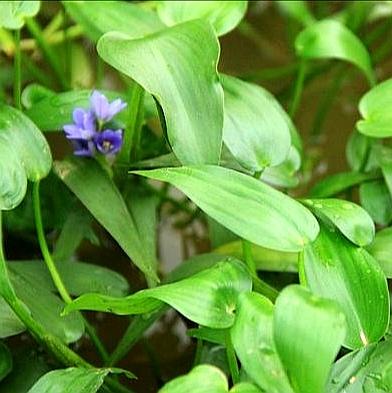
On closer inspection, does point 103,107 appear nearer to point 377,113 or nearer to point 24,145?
point 24,145

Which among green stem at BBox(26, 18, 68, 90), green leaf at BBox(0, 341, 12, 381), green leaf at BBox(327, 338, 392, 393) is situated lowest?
green leaf at BBox(0, 341, 12, 381)

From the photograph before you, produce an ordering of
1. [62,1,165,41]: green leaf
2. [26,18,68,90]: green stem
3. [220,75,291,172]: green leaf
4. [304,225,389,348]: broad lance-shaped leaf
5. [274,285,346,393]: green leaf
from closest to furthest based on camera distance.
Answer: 1. [274,285,346,393]: green leaf
2. [304,225,389,348]: broad lance-shaped leaf
3. [220,75,291,172]: green leaf
4. [62,1,165,41]: green leaf
5. [26,18,68,90]: green stem

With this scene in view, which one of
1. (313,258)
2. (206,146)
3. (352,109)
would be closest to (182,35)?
(206,146)

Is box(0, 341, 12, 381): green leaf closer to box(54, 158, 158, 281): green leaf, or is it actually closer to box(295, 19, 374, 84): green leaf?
box(54, 158, 158, 281): green leaf

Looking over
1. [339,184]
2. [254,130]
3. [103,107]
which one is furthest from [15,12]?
[339,184]

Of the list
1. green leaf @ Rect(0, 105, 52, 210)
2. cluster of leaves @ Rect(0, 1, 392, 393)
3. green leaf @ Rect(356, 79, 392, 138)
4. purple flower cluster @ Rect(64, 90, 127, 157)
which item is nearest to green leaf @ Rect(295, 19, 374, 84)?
cluster of leaves @ Rect(0, 1, 392, 393)

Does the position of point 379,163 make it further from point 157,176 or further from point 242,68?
point 242,68
